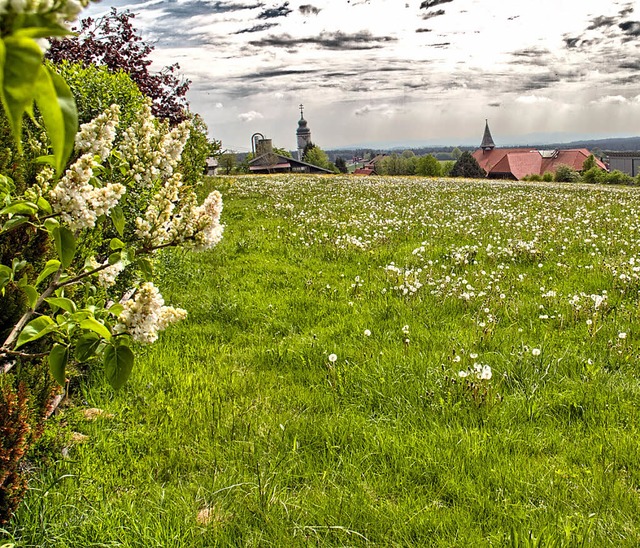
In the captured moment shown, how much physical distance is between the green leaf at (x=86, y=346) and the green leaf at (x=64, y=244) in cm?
27

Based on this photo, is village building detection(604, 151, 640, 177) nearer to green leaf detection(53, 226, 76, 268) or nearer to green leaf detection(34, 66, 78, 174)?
green leaf detection(53, 226, 76, 268)

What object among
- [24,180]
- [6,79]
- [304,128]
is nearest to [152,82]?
[24,180]

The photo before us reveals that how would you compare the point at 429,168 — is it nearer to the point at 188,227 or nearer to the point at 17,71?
the point at 188,227

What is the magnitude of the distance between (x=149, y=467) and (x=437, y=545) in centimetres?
194

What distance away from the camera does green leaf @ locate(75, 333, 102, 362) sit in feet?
5.89

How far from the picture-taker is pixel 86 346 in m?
1.81

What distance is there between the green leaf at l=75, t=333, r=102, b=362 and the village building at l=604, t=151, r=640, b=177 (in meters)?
169

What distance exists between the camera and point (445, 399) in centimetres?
421

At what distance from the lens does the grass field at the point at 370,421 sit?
2914 millimetres

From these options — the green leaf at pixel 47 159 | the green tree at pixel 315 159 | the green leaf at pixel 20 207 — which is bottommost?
the green leaf at pixel 20 207

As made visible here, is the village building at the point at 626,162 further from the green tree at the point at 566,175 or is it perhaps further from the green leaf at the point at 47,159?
the green leaf at the point at 47,159

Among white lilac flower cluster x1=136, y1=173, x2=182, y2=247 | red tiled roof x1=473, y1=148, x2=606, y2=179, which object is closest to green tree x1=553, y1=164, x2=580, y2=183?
red tiled roof x1=473, y1=148, x2=606, y2=179

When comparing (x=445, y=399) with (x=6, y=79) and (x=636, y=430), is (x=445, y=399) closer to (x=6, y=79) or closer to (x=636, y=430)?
(x=636, y=430)

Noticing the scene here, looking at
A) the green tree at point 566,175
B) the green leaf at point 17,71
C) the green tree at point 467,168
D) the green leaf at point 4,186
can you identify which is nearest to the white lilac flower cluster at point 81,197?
the green leaf at point 4,186
